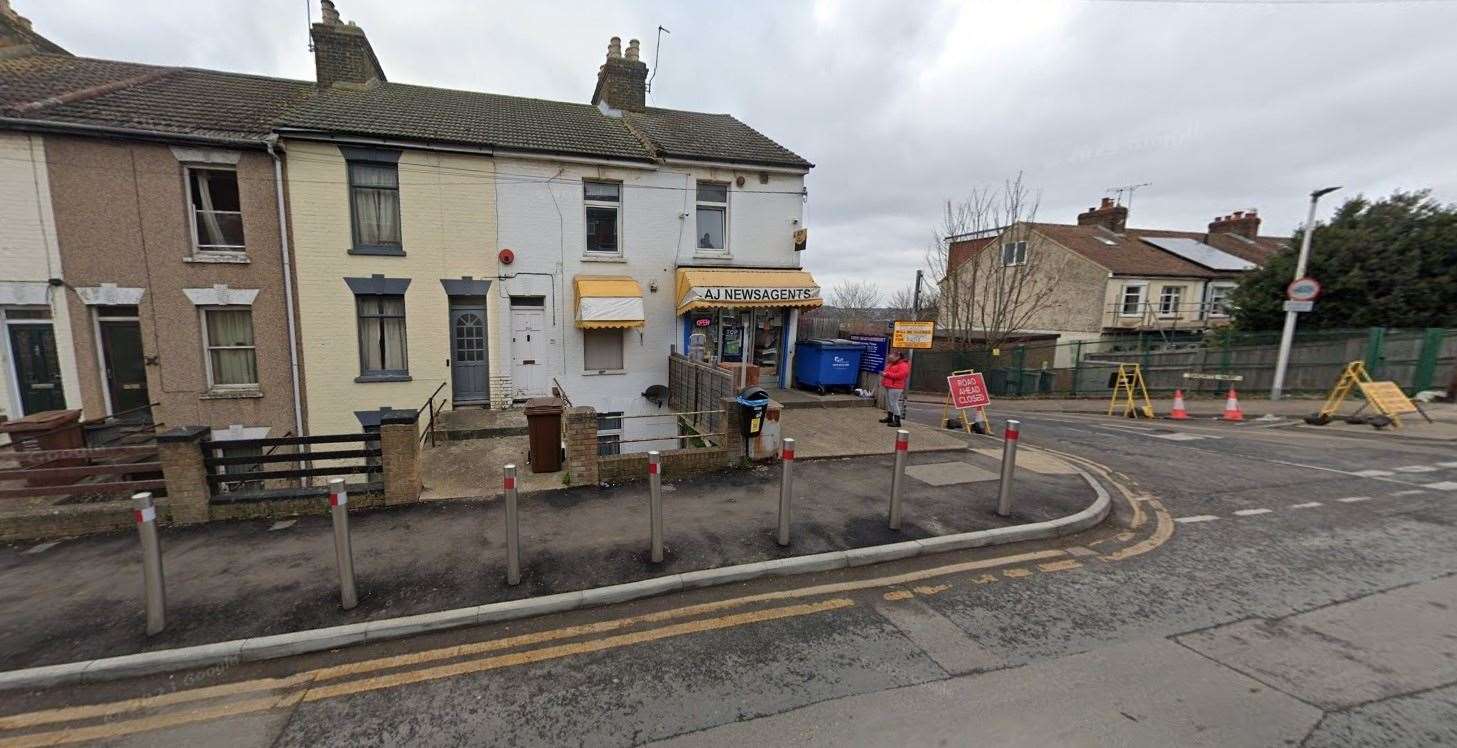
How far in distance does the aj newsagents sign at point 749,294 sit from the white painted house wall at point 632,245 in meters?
1.33

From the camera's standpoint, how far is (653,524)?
16.3 feet

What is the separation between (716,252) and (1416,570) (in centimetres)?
1206

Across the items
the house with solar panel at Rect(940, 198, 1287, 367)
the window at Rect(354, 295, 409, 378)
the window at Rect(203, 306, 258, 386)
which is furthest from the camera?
the house with solar panel at Rect(940, 198, 1287, 367)

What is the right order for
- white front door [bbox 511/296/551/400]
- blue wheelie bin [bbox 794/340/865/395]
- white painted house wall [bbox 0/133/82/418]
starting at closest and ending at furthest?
white painted house wall [bbox 0/133/82/418] → white front door [bbox 511/296/551/400] → blue wheelie bin [bbox 794/340/865/395]

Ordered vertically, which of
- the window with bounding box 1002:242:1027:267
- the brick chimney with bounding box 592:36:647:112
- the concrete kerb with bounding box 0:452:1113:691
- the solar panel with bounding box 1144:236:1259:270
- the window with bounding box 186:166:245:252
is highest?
the brick chimney with bounding box 592:36:647:112

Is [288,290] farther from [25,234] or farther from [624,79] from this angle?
[624,79]

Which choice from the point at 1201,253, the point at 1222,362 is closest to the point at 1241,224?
the point at 1201,253

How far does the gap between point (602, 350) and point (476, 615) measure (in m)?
9.16

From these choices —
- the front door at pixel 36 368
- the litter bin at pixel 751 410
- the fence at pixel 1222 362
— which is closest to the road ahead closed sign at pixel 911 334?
the litter bin at pixel 751 410

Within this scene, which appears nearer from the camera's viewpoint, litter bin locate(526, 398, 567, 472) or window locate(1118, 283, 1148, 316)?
litter bin locate(526, 398, 567, 472)

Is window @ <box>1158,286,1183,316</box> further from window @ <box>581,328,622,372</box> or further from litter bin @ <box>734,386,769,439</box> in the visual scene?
litter bin @ <box>734,386,769,439</box>

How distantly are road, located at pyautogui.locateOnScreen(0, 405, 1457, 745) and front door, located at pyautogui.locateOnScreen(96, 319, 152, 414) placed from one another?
432 inches

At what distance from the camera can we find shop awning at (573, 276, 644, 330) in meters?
11.6

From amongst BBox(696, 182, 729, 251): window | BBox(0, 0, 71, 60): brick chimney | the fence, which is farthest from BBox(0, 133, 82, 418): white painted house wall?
the fence
